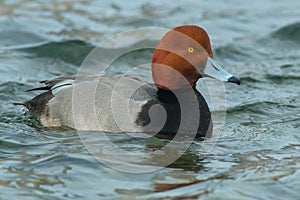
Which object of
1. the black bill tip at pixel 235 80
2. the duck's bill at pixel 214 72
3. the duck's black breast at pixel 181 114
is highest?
the duck's bill at pixel 214 72

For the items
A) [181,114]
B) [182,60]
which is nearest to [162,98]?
[181,114]

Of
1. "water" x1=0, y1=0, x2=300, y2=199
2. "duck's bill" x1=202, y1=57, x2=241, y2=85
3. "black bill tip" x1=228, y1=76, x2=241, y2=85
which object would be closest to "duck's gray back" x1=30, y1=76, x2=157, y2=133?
"water" x1=0, y1=0, x2=300, y2=199

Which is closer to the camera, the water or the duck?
the water

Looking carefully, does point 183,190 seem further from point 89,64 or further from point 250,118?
point 89,64

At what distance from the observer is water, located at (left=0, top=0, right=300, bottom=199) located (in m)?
5.29

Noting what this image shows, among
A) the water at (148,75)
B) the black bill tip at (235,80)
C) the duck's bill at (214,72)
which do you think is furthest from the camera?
the duck's bill at (214,72)

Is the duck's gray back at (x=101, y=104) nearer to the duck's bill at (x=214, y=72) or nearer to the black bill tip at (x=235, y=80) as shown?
the duck's bill at (x=214, y=72)

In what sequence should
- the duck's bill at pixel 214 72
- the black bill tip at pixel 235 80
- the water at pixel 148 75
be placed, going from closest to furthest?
the water at pixel 148 75
the black bill tip at pixel 235 80
the duck's bill at pixel 214 72

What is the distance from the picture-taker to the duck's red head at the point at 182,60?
615 cm

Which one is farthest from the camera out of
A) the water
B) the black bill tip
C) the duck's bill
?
the duck's bill

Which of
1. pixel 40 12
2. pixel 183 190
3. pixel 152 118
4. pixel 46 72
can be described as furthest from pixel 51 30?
pixel 183 190

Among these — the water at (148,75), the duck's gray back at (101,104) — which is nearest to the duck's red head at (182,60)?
the duck's gray back at (101,104)

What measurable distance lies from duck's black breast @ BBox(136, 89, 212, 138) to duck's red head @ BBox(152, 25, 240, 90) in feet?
0.31

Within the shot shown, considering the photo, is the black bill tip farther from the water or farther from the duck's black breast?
the water
